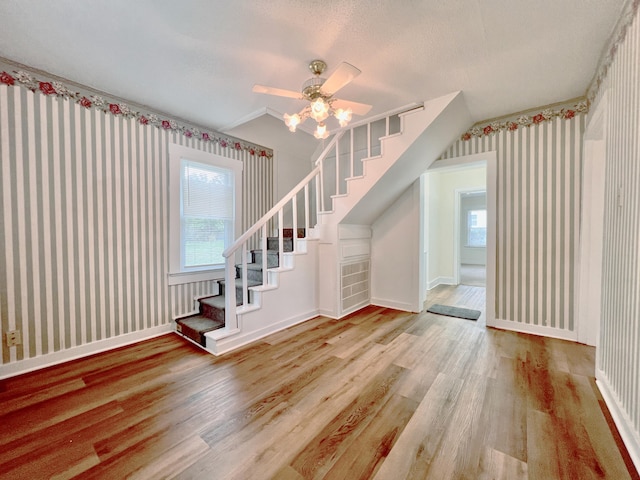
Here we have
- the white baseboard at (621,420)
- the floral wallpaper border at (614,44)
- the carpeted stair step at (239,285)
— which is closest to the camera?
the white baseboard at (621,420)

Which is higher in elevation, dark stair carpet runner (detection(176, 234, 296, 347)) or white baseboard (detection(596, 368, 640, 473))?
dark stair carpet runner (detection(176, 234, 296, 347))

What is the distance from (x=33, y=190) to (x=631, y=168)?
4137mm

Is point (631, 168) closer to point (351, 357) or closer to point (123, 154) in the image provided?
point (351, 357)

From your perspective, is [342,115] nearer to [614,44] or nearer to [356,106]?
[356,106]

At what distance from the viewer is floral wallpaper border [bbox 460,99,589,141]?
2588 millimetres

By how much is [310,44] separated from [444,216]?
490 centimetres

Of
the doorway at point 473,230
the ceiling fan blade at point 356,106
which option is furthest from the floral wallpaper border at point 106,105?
the doorway at point 473,230

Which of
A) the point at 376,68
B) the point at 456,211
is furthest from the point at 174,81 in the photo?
the point at 456,211

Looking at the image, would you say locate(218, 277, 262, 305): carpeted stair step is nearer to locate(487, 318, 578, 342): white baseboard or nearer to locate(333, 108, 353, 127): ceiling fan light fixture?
locate(333, 108, 353, 127): ceiling fan light fixture

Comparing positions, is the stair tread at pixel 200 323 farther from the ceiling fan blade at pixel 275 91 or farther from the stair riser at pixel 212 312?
the ceiling fan blade at pixel 275 91

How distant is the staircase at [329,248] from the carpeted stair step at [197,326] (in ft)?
0.03

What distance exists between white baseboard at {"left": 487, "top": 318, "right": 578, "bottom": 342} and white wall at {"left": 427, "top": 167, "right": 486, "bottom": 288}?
7.60 ft

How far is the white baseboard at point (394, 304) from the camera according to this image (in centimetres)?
358

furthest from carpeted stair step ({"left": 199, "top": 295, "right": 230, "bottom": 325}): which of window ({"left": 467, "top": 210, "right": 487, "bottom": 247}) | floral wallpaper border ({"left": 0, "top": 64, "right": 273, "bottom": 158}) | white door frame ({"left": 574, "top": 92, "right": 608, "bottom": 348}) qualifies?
window ({"left": 467, "top": 210, "right": 487, "bottom": 247})
